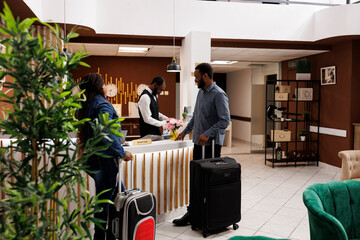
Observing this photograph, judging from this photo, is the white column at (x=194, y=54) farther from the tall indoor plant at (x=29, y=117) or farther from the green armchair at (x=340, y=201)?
the tall indoor plant at (x=29, y=117)

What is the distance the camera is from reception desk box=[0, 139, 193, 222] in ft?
11.9

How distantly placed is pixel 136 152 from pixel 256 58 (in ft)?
21.1

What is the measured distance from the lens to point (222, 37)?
653 centimetres

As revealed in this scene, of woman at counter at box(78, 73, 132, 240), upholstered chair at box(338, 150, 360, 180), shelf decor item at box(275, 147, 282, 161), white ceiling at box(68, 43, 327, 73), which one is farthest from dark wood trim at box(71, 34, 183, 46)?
woman at counter at box(78, 73, 132, 240)

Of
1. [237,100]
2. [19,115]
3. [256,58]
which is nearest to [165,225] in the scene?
[19,115]

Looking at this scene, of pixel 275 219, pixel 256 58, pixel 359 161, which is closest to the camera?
pixel 275 219

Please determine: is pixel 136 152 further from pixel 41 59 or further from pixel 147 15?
pixel 147 15

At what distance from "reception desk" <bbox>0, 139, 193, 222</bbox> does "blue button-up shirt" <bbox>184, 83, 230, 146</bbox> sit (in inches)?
16.6

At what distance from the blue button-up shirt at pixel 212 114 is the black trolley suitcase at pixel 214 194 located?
0.27 meters

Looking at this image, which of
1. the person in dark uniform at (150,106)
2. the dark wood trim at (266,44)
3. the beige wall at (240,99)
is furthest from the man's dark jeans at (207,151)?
the beige wall at (240,99)

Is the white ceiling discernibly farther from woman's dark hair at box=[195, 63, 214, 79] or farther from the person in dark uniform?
woman's dark hair at box=[195, 63, 214, 79]

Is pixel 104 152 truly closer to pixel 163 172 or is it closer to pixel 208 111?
pixel 163 172

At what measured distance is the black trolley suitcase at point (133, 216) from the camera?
2654 mm

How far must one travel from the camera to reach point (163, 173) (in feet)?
12.7
